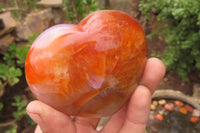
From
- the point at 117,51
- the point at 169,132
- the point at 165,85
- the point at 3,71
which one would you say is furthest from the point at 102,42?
the point at 165,85

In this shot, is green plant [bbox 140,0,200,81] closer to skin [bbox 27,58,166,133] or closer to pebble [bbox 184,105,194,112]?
pebble [bbox 184,105,194,112]

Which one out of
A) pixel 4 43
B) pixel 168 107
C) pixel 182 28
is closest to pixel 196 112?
pixel 168 107

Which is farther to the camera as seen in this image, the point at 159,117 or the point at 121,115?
the point at 159,117

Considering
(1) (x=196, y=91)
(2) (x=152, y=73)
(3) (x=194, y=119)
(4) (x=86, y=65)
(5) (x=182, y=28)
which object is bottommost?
(1) (x=196, y=91)

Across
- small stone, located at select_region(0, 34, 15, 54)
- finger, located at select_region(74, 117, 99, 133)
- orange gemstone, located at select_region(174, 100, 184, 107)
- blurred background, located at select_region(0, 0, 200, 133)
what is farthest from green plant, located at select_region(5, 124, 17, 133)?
orange gemstone, located at select_region(174, 100, 184, 107)

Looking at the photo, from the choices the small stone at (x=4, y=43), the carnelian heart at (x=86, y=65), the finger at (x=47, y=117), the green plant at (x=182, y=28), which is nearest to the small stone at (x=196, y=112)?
the green plant at (x=182, y=28)

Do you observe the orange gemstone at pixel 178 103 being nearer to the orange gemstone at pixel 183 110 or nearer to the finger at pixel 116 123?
→ the orange gemstone at pixel 183 110

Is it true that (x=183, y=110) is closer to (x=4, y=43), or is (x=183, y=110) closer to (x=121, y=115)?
(x=121, y=115)
